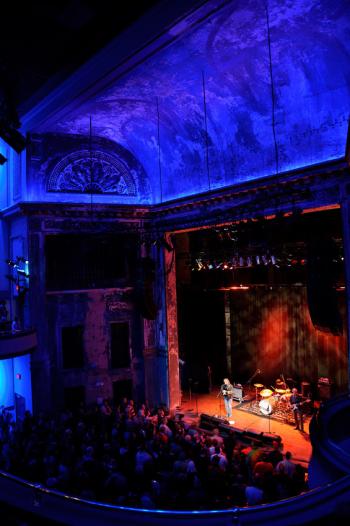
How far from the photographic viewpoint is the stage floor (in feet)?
37.5

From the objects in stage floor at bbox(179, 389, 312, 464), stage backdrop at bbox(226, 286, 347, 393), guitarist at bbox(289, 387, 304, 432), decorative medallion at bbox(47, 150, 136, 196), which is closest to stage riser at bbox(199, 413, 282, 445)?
stage floor at bbox(179, 389, 312, 464)

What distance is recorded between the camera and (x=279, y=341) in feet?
54.2

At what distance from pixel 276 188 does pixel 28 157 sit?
26.5ft

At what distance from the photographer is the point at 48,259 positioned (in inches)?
565

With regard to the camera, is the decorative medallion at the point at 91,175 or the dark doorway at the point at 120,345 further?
the dark doorway at the point at 120,345

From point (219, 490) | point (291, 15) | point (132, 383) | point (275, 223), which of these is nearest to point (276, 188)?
point (275, 223)

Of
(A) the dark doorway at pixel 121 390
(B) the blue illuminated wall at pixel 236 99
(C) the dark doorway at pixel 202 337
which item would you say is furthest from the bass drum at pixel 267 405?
→ (B) the blue illuminated wall at pixel 236 99

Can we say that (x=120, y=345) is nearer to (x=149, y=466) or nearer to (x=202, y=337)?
(x=202, y=337)

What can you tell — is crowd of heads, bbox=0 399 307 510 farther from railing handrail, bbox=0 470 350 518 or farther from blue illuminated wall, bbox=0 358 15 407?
blue illuminated wall, bbox=0 358 15 407

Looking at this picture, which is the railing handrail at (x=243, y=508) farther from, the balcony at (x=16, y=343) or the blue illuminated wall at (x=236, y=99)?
the balcony at (x=16, y=343)

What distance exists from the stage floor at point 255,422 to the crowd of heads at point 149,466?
1.34m

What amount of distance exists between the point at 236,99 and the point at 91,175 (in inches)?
236

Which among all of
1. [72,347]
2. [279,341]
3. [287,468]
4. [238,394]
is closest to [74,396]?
[72,347]

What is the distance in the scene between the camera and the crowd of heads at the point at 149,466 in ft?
21.9
